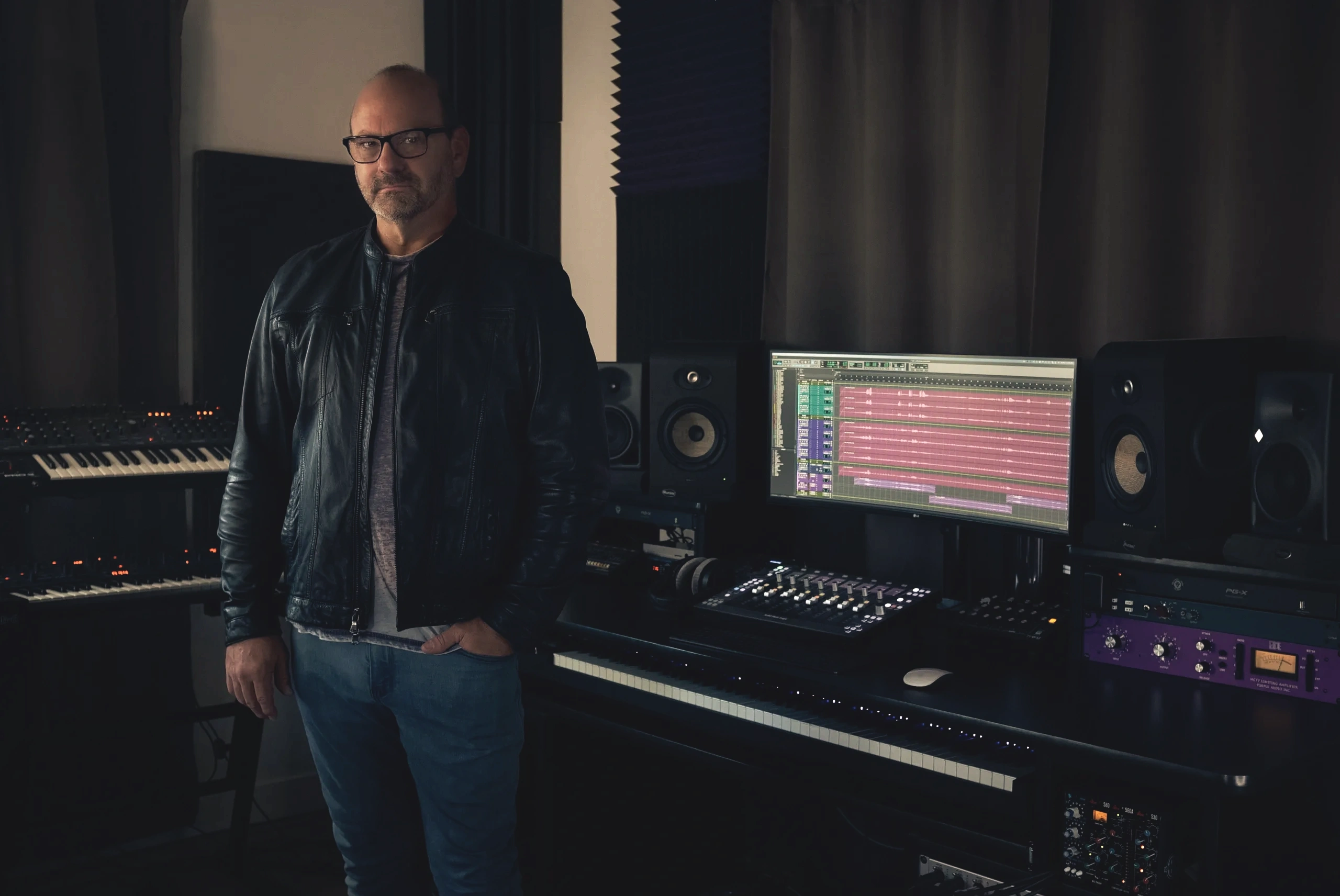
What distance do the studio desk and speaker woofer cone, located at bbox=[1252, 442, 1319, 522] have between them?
260 mm

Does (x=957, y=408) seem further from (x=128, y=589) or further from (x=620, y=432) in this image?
(x=128, y=589)

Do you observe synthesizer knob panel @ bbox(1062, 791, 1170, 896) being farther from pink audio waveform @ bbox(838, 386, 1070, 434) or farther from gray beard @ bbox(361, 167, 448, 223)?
gray beard @ bbox(361, 167, 448, 223)

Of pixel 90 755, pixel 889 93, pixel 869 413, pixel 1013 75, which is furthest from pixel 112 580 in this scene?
pixel 1013 75

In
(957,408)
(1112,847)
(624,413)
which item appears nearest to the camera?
(1112,847)

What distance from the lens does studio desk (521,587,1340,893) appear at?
148 cm

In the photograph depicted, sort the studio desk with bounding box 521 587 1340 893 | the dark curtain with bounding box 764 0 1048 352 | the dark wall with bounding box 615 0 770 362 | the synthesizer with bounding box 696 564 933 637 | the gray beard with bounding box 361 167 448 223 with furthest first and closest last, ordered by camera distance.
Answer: the dark wall with bounding box 615 0 770 362, the dark curtain with bounding box 764 0 1048 352, the synthesizer with bounding box 696 564 933 637, the gray beard with bounding box 361 167 448 223, the studio desk with bounding box 521 587 1340 893

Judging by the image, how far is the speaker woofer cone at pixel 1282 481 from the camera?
5.38 ft

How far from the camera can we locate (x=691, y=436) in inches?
101

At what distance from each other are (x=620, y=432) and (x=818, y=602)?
783 millimetres

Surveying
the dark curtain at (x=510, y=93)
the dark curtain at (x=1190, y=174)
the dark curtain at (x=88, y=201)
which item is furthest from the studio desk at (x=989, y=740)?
the dark curtain at (x=510, y=93)

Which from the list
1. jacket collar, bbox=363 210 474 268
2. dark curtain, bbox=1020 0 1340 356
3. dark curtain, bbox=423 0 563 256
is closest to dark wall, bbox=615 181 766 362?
dark curtain, bbox=423 0 563 256

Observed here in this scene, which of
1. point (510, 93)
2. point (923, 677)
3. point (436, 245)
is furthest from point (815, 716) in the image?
point (510, 93)

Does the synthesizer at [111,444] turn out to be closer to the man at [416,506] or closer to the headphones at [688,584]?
the man at [416,506]

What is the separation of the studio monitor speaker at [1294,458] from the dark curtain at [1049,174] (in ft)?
1.23
